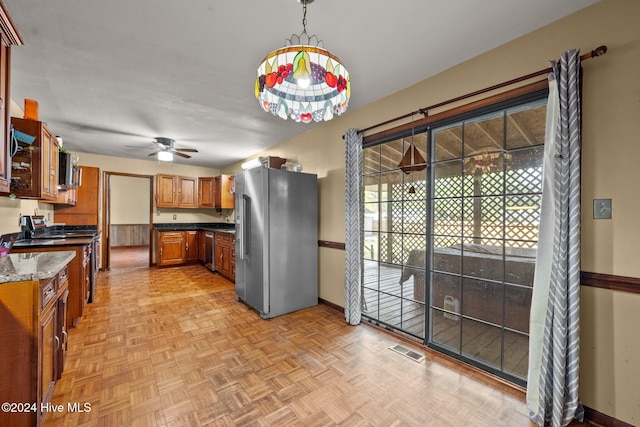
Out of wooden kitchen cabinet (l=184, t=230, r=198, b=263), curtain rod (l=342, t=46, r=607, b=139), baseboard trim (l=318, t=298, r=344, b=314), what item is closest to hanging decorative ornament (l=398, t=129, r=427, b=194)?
curtain rod (l=342, t=46, r=607, b=139)

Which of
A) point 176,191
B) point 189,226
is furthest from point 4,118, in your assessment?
point 189,226

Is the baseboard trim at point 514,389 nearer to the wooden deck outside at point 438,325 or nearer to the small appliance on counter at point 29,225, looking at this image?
the wooden deck outside at point 438,325

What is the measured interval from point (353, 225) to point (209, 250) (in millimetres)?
3929

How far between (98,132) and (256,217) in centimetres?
289

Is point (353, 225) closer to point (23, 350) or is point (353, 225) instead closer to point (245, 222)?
point (245, 222)

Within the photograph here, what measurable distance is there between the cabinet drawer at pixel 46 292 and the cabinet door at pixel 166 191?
4735mm

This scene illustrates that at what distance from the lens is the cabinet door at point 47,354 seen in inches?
57.6

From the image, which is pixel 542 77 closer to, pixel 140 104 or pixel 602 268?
pixel 602 268

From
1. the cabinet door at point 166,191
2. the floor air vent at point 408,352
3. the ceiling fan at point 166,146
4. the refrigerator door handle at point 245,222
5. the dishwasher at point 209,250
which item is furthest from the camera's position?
the cabinet door at point 166,191

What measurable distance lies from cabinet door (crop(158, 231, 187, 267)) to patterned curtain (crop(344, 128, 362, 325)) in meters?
4.52

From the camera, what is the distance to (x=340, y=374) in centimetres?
210

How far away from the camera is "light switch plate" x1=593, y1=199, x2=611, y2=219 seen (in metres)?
1.57

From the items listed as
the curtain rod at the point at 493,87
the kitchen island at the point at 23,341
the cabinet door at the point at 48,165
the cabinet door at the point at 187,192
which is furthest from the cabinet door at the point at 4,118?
the cabinet door at the point at 187,192

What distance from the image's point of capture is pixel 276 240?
3.26 m
